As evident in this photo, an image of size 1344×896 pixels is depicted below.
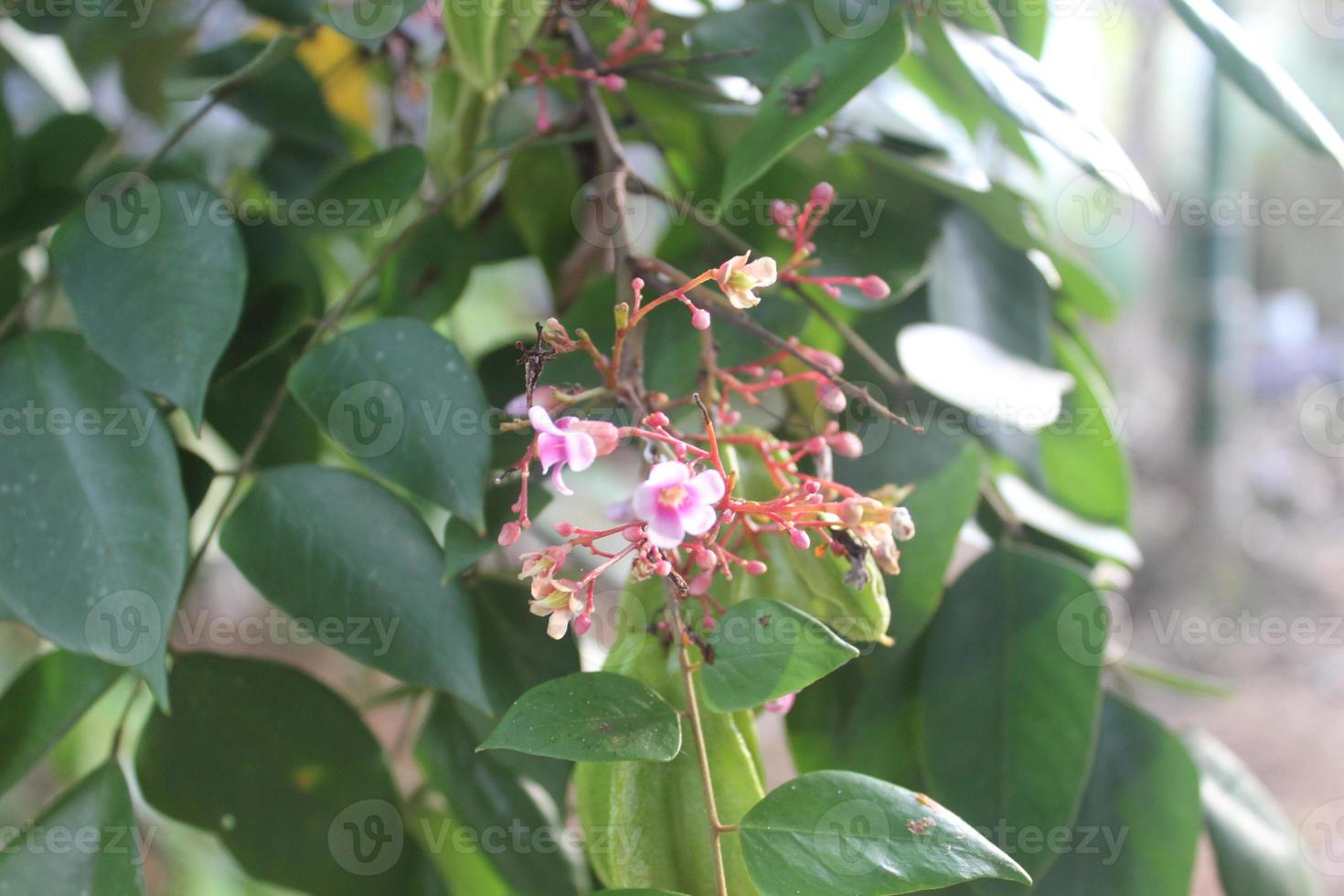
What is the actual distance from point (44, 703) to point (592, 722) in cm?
20

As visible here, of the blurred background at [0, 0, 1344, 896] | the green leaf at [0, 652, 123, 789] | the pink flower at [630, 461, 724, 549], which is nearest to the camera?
the pink flower at [630, 461, 724, 549]

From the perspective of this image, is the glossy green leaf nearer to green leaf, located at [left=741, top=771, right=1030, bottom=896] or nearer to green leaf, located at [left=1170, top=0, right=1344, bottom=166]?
green leaf, located at [left=741, top=771, right=1030, bottom=896]

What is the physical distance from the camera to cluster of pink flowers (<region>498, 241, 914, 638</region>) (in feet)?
0.72

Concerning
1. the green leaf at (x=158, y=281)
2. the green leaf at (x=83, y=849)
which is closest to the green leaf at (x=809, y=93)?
the green leaf at (x=158, y=281)

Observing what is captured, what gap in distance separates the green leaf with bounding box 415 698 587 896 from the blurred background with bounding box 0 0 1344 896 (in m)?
0.19

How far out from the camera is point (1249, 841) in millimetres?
406

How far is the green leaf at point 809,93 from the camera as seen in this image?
28 centimetres

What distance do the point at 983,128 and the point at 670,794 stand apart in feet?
1.00

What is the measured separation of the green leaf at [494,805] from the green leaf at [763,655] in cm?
13

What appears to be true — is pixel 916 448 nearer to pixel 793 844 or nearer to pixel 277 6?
pixel 793 844

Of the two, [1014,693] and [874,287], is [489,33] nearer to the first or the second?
[874,287]

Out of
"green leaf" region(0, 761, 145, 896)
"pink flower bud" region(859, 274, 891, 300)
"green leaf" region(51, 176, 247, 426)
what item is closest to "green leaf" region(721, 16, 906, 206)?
"pink flower bud" region(859, 274, 891, 300)

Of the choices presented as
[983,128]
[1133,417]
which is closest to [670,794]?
[983,128]

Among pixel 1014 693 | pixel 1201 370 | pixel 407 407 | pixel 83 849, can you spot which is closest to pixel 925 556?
pixel 1014 693
